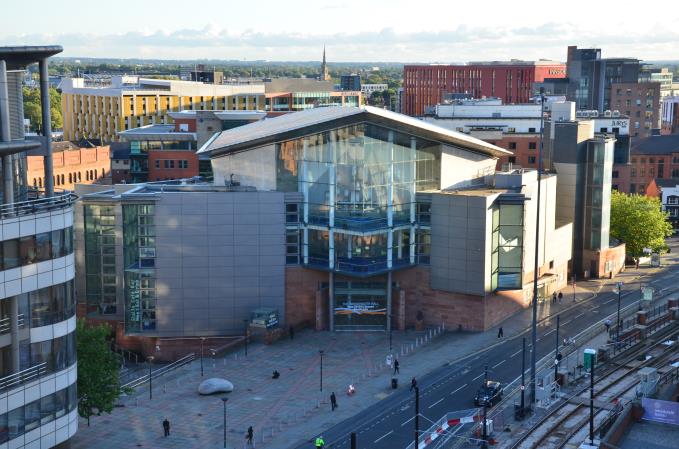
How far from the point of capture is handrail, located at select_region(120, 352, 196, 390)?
80.1 meters

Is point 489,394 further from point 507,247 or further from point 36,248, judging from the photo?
point 36,248

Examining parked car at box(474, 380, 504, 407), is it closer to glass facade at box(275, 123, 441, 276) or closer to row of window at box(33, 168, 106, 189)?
glass facade at box(275, 123, 441, 276)

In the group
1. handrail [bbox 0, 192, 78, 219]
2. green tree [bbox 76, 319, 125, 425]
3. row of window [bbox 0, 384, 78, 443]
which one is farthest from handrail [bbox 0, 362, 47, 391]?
green tree [bbox 76, 319, 125, 425]

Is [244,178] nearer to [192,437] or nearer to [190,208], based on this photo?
[190,208]

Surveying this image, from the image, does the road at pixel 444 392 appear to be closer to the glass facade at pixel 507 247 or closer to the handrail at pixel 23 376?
the glass facade at pixel 507 247

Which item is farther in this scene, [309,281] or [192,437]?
[309,281]

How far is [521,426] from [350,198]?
30589 millimetres

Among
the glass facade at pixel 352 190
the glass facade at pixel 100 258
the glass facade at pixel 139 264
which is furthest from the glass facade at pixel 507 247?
the glass facade at pixel 100 258

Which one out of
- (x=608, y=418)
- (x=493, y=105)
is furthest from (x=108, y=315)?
(x=493, y=105)

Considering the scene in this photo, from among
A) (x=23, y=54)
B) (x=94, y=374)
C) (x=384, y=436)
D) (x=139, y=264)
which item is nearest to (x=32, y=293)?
(x=23, y=54)

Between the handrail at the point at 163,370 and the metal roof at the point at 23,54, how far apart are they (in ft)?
106

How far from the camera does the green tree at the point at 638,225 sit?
12231 centimetres

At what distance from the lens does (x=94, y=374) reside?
211 feet

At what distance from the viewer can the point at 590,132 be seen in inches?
4562
